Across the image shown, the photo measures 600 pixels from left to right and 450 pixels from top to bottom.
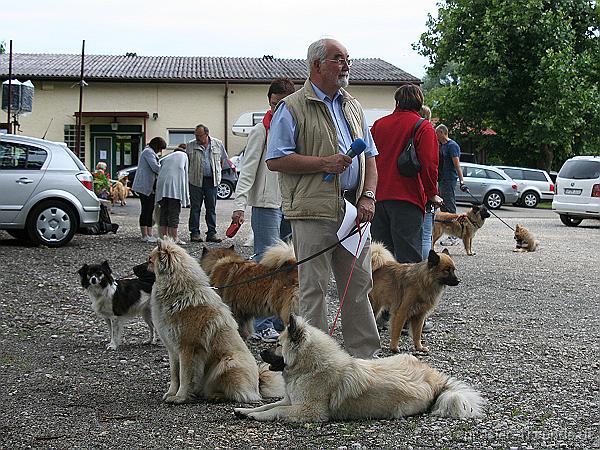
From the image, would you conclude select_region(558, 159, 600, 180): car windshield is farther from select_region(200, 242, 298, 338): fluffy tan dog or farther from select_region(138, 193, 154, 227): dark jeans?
select_region(200, 242, 298, 338): fluffy tan dog

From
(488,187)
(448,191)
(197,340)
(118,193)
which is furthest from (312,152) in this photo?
(488,187)

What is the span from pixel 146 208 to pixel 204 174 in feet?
4.33

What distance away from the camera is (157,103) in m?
42.6

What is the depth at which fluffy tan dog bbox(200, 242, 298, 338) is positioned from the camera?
680 cm

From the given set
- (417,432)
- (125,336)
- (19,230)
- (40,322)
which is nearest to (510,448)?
(417,432)

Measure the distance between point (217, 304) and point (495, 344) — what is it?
9.95ft

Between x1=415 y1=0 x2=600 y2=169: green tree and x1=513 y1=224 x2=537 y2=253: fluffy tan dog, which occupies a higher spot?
x1=415 y1=0 x2=600 y2=169: green tree

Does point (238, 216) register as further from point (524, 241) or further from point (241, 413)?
point (524, 241)

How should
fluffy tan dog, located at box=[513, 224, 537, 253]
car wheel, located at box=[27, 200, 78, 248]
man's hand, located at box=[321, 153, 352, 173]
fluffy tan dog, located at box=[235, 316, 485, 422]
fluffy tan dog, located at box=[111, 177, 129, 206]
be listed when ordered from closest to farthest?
fluffy tan dog, located at box=[235, 316, 485, 422]
man's hand, located at box=[321, 153, 352, 173]
car wheel, located at box=[27, 200, 78, 248]
fluffy tan dog, located at box=[513, 224, 537, 253]
fluffy tan dog, located at box=[111, 177, 129, 206]

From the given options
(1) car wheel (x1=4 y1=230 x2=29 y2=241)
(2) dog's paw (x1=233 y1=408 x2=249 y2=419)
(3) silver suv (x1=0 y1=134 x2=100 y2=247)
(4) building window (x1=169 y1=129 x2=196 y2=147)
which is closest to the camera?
(2) dog's paw (x1=233 y1=408 x2=249 y2=419)

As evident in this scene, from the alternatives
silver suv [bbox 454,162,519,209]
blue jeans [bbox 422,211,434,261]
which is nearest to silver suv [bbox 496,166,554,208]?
silver suv [bbox 454,162,519,209]

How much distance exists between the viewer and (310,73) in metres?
5.47

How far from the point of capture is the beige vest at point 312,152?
545 cm

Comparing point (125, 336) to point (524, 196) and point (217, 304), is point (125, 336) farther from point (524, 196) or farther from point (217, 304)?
point (524, 196)
